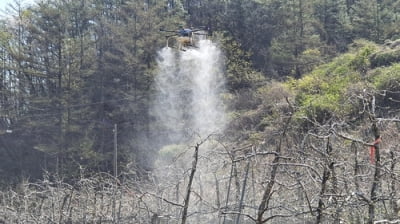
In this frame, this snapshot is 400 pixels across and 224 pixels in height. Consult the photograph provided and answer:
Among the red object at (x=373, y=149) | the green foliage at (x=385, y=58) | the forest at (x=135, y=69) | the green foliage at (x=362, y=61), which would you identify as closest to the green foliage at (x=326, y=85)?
the green foliage at (x=362, y=61)

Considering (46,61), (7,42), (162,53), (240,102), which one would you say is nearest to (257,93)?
(240,102)

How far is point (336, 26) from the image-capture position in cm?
2509

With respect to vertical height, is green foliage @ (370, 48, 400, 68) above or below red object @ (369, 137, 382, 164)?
above

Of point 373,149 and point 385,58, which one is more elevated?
point 385,58

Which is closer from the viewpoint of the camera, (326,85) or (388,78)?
(388,78)

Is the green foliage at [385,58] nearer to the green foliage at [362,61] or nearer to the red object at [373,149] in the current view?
the green foliage at [362,61]

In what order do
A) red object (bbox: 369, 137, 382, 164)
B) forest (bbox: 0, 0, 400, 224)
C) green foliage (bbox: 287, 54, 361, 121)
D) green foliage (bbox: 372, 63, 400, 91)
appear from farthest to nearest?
forest (bbox: 0, 0, 400, 224) → green foliage (bbox: 287, 54, 361, 121) → green foliage (bbox: 372, 63, 400, 91) → red object (bbox: 369, 137, 382, 164)

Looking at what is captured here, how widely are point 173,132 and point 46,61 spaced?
283 inches

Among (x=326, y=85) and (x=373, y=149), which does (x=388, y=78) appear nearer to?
(x=326, y=85)

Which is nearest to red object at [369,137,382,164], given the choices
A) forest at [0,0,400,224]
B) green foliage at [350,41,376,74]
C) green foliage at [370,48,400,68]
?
green foliage at [350,41,376,74]

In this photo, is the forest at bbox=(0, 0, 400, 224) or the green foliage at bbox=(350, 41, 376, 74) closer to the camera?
the green foliage at bbox=(350, 41, 376, 74)

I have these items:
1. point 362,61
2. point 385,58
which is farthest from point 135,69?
point 385,58

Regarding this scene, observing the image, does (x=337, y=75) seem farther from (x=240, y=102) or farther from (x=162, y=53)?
(x=162, y=53)

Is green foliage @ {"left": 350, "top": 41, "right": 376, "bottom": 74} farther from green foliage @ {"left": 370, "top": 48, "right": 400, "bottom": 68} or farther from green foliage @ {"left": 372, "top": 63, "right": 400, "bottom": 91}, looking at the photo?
green foliage @ {"left": 372, "top": 63, "right": 400, "bottom": 91}
